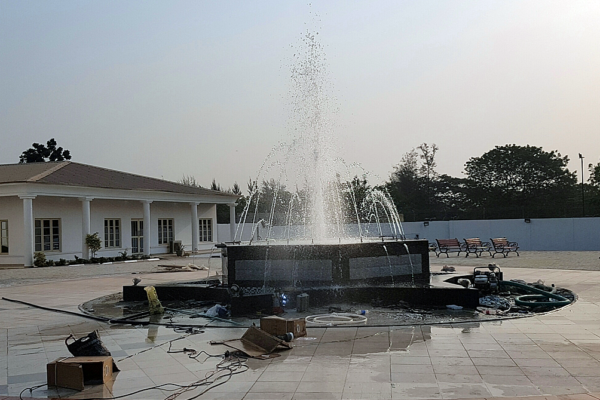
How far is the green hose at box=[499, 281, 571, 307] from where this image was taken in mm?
11492

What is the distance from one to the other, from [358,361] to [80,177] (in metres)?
27.5

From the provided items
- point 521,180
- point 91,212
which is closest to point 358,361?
point 91,212

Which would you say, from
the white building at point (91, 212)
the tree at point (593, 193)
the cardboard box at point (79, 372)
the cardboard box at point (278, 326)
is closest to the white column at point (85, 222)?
the white building at point (91, 212)

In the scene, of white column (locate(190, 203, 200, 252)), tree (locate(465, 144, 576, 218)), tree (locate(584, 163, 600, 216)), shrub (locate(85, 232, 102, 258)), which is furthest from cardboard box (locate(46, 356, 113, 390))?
tree (locate(465, 144, 576, 218))

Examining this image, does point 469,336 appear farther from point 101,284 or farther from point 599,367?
point 101,284

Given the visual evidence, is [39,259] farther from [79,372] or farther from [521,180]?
[521,180]

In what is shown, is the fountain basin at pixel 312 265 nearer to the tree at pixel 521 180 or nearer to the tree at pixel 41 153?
the tree at pixel 521 180

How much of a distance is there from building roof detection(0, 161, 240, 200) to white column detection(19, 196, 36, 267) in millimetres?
982

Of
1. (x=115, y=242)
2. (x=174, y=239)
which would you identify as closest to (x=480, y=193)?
(x=174, y=239)

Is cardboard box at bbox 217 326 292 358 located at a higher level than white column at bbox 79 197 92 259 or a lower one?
lower

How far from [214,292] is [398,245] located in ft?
14.1

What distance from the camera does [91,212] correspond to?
104 ft

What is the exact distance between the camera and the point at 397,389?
6.01m

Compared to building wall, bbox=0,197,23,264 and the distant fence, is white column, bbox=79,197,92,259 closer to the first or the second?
building wall, bbox=0,197,23,264
